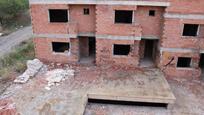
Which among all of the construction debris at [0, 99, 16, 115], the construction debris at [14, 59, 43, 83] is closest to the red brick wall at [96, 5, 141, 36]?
the construction debris at [14, 59, 43, 83]

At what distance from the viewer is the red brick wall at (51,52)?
19.8 m

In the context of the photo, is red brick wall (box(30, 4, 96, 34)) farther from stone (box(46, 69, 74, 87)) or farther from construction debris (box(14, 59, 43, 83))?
Result: stone (box(46, 69, 74, 87))

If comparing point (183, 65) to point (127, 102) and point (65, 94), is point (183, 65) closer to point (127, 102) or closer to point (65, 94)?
point (127, 102)

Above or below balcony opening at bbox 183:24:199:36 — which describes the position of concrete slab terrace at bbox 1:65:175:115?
below

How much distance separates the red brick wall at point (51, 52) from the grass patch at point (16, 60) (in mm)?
2050

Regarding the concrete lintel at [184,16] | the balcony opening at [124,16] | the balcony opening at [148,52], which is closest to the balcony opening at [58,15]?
the balcony opening at [124,16]

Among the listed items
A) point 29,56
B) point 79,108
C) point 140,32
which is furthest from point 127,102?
point 29,56

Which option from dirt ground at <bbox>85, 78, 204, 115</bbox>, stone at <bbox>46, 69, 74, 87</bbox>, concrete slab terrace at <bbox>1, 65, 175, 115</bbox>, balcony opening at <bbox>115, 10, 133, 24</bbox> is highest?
balcony opening at <bbox>115, 10, 133, 24</bbox>

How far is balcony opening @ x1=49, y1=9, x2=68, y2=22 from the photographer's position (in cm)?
1925

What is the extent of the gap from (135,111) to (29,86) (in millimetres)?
7207

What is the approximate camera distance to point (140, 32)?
60.7ft

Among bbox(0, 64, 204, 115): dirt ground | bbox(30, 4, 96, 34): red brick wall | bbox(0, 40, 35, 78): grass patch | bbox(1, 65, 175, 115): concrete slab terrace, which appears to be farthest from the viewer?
bbox(0, 40, 35, 78): grass patch

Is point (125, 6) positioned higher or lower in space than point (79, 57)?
higher

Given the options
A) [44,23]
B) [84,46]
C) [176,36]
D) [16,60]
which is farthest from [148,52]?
[16,60]
